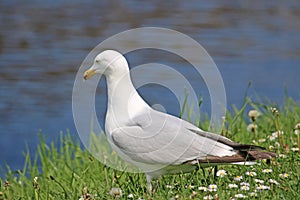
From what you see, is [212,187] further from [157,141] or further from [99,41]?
[99,41]

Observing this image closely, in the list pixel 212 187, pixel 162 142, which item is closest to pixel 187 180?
pixel 162 142

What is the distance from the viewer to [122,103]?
4.48m

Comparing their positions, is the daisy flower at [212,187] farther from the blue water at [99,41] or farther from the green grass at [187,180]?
the blue water at [99,41]

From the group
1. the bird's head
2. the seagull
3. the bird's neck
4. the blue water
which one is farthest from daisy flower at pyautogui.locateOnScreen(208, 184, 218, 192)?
the blue water

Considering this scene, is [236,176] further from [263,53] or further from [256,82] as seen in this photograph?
[263,53]

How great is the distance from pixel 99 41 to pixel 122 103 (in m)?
7.66

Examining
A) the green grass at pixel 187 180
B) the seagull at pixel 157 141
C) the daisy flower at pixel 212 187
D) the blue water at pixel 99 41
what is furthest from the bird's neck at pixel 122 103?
the blue water at pixel 99 41

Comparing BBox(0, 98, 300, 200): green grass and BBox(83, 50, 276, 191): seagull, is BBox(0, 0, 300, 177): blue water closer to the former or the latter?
BBox(0, 98, 300, 200): green grass

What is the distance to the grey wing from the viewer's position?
428 centimetres

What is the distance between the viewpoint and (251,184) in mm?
4258

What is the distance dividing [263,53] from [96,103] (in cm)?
316

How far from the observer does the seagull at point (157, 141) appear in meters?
4.26

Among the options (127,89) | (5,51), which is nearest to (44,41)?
(5,51)

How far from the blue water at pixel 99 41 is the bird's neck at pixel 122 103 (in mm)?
2159
